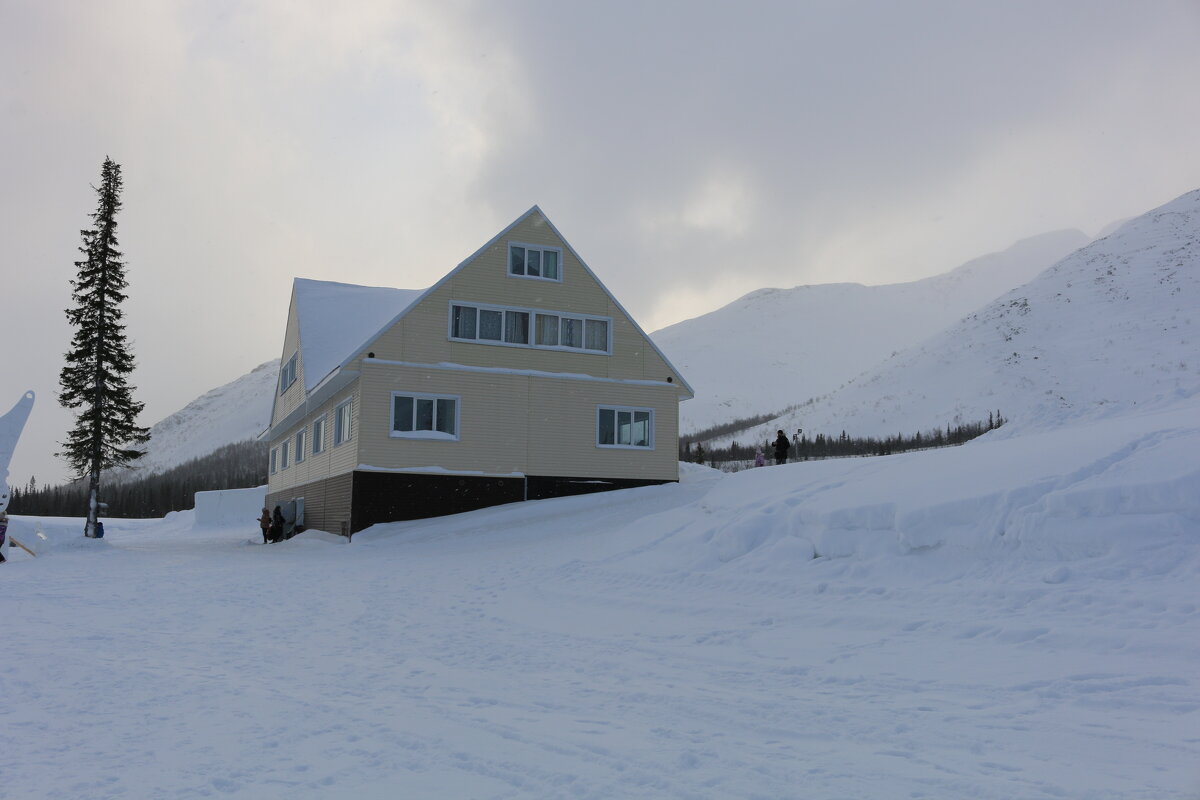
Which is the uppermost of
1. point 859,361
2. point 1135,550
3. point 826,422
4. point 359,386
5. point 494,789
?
point 859,361

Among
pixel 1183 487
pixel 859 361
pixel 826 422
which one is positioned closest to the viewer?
pixel 1183 487

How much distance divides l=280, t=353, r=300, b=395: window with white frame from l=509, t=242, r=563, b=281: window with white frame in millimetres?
10448

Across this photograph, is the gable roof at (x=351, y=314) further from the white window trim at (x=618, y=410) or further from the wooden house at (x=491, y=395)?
the white window trim at (x=618, y=410)

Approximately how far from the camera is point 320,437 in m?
27.6

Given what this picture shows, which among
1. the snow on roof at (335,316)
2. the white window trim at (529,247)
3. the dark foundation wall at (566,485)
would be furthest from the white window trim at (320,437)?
the white window trim at (529,247)

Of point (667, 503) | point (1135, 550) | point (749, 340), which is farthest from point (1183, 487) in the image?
point (749, 340)

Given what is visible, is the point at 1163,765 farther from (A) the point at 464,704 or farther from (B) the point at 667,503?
(B) the point at 667,503

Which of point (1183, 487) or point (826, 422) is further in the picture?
point (826, 422)

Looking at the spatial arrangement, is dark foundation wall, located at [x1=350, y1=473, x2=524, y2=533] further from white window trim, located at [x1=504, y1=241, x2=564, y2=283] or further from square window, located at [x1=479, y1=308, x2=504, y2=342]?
white window trim, located at [x1=504, y1=241, x2=564, y2=283]

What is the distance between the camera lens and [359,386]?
22.6 metres

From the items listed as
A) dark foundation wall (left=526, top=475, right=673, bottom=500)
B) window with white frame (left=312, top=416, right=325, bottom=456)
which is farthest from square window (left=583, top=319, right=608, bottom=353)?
window with white frame (left=312, top=416, right=325, bottom=456)

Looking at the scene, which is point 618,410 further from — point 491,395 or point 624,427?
point 491,395

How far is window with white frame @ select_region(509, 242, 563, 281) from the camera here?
24.9 metres

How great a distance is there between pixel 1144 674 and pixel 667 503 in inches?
550
